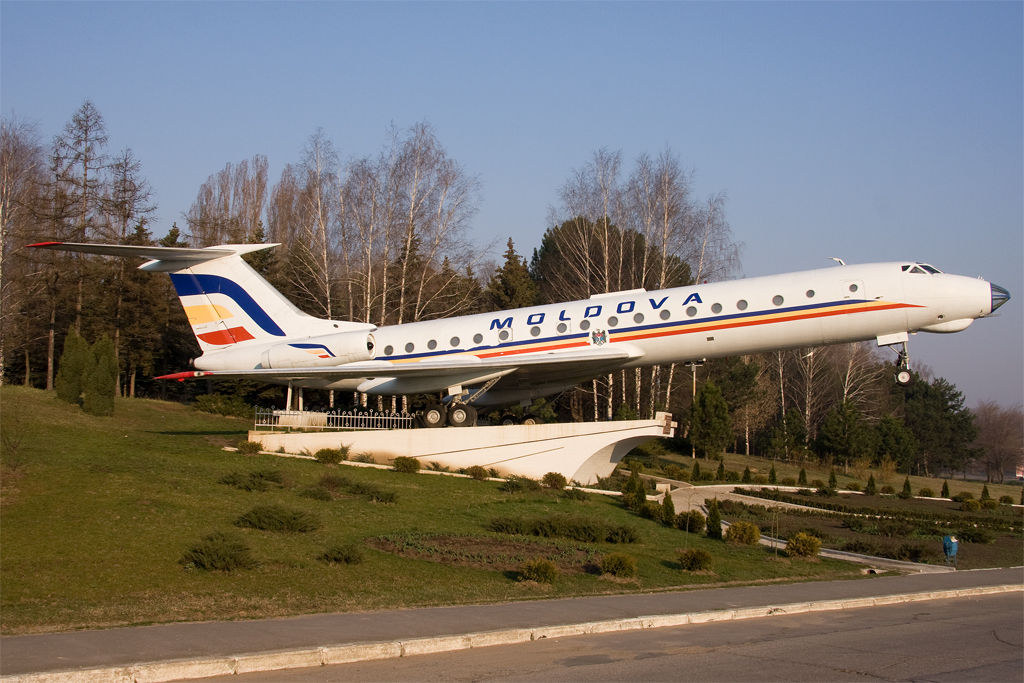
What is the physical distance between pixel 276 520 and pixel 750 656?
9552 mm

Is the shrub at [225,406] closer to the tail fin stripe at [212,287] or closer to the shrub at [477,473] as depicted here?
the tail fin stripe at [212,287]

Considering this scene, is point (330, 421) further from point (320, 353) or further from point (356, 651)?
point (356, 651)

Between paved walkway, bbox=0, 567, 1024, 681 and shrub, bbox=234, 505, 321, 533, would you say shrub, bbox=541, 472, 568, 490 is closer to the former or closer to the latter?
shrub, bbox=234, 505, 321, 533

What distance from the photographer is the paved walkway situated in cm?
818

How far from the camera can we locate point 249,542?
595 inches

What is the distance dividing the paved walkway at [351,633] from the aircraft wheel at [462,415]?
43.6 feet

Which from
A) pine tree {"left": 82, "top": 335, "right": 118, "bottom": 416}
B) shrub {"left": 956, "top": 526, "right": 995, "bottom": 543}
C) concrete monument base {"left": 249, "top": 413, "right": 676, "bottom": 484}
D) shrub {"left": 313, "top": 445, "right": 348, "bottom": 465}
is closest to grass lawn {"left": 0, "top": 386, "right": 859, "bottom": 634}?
shrub {"left": 313, "top": 445, "right": 348, "bottom": 465}

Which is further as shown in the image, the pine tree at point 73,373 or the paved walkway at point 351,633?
the pine tree at point 73,373

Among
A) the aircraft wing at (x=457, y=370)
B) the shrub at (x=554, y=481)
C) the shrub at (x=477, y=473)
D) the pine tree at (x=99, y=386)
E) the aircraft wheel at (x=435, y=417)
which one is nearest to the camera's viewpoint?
the aircraft wing at (x=457, y=370)

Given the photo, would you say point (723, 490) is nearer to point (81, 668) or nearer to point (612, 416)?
point (612, 416)

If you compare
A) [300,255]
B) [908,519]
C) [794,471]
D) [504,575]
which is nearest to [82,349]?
[300,255]

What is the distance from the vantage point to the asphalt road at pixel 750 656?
28.4 ft

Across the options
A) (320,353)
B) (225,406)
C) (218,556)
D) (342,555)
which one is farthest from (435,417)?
(225,406)

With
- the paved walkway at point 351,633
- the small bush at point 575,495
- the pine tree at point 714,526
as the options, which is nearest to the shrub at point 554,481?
the small bush at point 575,495
